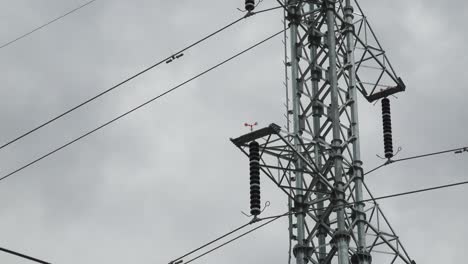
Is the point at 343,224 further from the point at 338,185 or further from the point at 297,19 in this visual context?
the point at 297,19

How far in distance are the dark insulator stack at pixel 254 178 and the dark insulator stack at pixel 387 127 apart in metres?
4.76

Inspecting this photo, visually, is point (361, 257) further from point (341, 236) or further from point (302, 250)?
point (302, 250)

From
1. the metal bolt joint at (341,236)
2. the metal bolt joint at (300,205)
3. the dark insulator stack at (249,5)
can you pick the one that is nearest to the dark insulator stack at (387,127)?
the metal bolt joint at (300,205)

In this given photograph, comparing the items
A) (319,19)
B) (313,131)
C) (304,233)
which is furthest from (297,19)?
(304,233)

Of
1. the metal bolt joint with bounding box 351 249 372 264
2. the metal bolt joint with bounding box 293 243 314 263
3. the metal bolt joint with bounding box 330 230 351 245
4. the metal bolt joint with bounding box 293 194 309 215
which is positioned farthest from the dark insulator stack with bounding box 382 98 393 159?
the metal bolt joint with bounding box 293 243 314 263

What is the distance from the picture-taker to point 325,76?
3072 centimetres

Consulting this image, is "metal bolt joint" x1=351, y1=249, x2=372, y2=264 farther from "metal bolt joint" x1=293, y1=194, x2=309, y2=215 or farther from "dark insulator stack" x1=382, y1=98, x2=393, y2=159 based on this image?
"dark insulator stack" x1=382, y1=98, x2=393, y2=159

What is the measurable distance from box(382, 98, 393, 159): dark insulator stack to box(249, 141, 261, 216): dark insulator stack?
4764 millimetres

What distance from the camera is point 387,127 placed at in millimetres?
32344

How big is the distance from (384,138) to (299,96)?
136 inches

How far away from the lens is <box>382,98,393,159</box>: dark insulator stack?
1243 inches

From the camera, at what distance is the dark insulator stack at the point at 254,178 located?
27828 millimetres

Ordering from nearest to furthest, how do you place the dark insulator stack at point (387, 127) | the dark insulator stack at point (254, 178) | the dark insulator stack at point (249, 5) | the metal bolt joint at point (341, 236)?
the metal bolt joint at point (341, 236) → the dark insulator stack at point (254, 178) → the dark insulator stack at point (249, 5) → the dark insulator stack at point (387, 127)

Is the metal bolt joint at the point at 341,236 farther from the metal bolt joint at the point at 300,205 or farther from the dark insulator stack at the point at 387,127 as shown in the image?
the dark insulator stack at the point at 387,127
